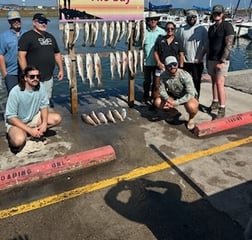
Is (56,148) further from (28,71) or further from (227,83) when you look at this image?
(227,83)

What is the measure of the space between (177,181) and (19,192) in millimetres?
2006

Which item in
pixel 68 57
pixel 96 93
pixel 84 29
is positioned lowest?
pixel 96 93

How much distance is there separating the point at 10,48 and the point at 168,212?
3749 mm

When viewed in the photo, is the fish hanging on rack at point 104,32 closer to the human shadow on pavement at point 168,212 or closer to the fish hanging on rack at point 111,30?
the fish hanging on rack at point 111,30

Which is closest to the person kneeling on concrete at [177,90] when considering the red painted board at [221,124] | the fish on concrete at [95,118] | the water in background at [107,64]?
the red painted board at [221,124]

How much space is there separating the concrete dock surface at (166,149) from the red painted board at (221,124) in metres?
0.09

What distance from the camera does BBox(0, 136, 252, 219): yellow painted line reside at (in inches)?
143

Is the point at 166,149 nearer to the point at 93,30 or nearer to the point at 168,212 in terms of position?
the point at 168,212

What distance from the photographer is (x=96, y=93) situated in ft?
27.6

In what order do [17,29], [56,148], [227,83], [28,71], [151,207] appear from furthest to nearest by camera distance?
[227,83]
[17,29]
[56,148]
[28,71]
[151,207]

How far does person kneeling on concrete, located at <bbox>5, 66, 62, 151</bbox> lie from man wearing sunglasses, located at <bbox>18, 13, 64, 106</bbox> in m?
0.72

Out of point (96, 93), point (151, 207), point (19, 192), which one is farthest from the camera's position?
point (96, 93)

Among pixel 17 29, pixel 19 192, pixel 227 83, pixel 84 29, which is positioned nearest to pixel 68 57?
pixel 84 29

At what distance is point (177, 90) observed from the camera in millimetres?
5902
